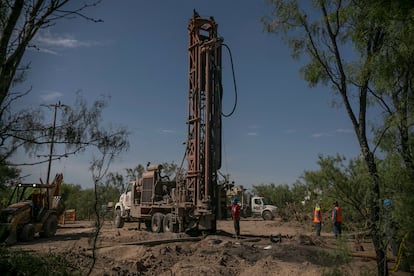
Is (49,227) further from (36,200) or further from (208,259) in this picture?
(208,259)

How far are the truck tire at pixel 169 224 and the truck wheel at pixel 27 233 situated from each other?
542 centimetres

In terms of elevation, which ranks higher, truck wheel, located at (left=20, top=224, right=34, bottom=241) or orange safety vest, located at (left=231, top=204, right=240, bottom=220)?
orange safety vest, located at (left=231, top=204, right=240, bottom=220)

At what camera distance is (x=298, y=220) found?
30.1 metres

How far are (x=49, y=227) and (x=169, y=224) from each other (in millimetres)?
5330

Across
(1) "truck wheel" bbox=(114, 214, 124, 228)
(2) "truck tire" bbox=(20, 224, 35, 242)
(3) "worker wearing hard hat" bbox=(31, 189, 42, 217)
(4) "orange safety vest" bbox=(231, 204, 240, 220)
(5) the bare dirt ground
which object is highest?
(3) "worker wearing hard hat" bbox=(31, 189, 42, 217)

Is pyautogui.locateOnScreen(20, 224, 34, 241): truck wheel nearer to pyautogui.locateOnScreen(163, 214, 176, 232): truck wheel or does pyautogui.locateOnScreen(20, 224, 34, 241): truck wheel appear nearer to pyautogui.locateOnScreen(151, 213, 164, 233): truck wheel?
pyautogui.locateOnScreen(151, 213, 164, 233): truck wheel

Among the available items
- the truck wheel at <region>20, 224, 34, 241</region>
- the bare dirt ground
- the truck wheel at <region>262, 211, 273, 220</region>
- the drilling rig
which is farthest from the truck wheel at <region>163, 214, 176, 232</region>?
the truck wheel at <region>262, 211, 273, 220</region>

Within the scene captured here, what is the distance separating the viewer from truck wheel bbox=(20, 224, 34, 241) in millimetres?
15094

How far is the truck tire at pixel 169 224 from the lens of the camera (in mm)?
16453

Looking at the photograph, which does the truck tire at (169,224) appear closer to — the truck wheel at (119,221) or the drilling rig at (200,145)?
the drilling rig at (200,145)

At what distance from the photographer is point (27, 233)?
1517 centimetres

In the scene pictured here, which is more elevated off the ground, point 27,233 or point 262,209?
point 262,209

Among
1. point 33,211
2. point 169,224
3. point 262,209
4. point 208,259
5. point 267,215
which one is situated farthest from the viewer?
point 262,209

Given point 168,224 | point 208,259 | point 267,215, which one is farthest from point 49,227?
point 267,215
